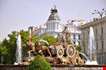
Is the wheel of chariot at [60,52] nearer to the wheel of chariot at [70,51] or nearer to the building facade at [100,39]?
the wheel of chariot at [70,51]

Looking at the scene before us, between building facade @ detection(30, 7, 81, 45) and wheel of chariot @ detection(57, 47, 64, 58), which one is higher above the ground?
building facade @ detection(30, 7, 81, 45)

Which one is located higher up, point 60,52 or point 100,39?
point 100,39

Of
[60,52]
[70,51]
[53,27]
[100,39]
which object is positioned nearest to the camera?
[60,52]

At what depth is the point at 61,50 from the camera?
33469mm

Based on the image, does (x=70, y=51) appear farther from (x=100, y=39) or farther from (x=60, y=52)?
(x=100, y=39)

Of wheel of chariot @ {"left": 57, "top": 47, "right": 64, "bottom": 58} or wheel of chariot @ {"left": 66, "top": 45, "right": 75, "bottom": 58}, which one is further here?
wheel of chariot @ {"left": 66, "top": 45, "right": 75, "bottom": 58}

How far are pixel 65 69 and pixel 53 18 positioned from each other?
308ft

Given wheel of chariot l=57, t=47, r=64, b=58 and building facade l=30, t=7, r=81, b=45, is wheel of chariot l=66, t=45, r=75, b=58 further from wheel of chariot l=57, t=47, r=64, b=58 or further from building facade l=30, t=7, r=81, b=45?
building facade l=30, t=7, r=81, b=45

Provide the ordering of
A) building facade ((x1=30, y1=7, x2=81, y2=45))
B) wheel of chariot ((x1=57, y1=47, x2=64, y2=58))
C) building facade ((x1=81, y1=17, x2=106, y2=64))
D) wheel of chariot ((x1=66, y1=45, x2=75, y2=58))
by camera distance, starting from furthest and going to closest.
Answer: building facade ((x1=30, y1=7, x2=81, y2=45))
building facade ((x1=81, y1=17, x2=106, y2=64))
wheel of chariot ((x1=66, y1=45, x2=75, y2=58))
wheel of chariot ((x1=57, y1=47, x2=64, y2=58))

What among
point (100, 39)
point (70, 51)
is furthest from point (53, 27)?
point (70, 51)

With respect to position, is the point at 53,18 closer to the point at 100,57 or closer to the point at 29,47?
the point at 100,57

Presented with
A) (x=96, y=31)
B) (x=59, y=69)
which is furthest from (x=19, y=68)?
(x=96, y=31)

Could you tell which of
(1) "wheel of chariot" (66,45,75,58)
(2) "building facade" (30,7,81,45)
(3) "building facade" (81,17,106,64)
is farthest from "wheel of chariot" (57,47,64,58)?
(2) "building facade" (30,7,81,45)

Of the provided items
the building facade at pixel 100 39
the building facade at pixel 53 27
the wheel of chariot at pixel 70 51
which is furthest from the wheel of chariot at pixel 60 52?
the building facade at pixel 53 27
